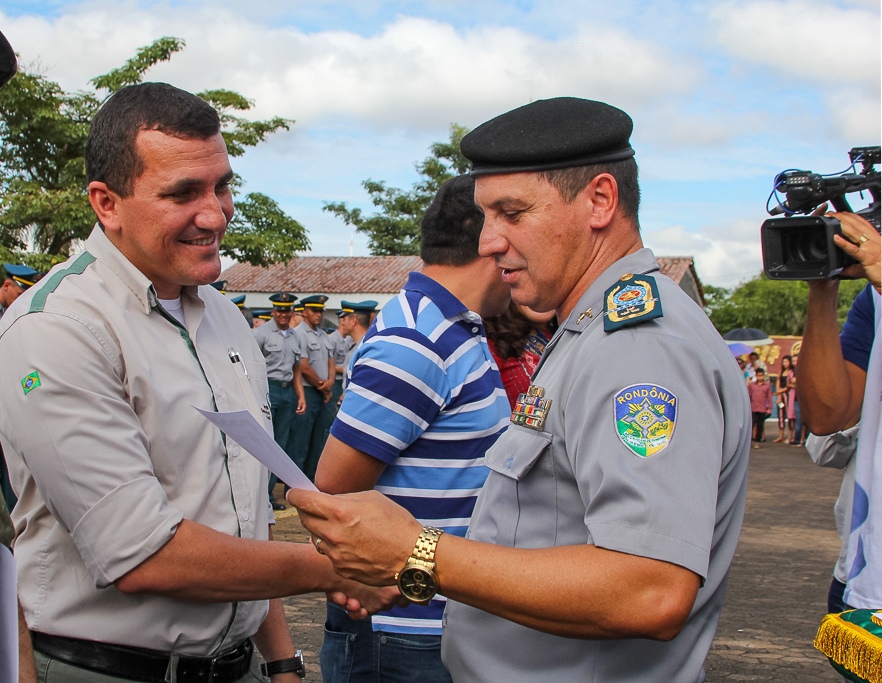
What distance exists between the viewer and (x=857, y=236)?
271cm

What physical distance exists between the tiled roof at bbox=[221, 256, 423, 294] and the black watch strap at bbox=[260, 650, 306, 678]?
31419mm

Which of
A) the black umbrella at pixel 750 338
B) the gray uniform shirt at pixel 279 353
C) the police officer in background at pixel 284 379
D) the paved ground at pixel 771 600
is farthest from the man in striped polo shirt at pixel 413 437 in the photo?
the black umbrella at pixel 750 338

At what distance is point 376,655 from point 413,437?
25.3 inches

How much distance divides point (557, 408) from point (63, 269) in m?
1.14

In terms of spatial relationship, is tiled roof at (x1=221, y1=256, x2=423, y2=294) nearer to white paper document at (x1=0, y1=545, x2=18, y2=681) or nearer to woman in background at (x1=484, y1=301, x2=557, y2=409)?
woman in background at (x1=484, y1=301, x2=557, y2=409)

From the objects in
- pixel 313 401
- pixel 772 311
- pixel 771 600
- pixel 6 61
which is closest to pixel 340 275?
pixel 313 401

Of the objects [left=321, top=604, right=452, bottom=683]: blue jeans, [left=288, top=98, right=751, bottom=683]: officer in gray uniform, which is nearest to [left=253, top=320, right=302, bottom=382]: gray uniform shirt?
[left=321, top=604, right=452, bottom=683]: blue jeans

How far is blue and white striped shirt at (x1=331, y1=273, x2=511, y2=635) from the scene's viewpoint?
2514mm

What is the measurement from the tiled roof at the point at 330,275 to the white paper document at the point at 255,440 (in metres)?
32.0

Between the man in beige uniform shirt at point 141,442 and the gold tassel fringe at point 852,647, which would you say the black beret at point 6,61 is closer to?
the man in beige uniform shirt at point 141,442

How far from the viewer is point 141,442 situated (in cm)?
181

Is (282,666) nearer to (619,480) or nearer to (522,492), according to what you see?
(522,492)

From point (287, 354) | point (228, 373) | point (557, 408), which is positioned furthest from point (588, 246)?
point (287, 354)

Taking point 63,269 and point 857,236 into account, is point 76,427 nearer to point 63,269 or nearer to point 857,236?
point 63,269
